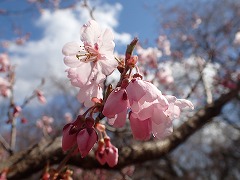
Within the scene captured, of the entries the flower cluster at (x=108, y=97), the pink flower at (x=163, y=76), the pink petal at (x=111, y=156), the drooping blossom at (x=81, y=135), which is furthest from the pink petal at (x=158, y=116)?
the pink flower at (x=163, y=76)

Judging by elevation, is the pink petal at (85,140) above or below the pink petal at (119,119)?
below

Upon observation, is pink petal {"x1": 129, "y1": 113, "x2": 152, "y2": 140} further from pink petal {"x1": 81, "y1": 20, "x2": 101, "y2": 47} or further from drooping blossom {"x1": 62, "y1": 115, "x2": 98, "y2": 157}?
pink petal {"x1": 81, "y1": 20, "x2": 101, "y2": 47}

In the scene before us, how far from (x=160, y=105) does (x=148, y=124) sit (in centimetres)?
7

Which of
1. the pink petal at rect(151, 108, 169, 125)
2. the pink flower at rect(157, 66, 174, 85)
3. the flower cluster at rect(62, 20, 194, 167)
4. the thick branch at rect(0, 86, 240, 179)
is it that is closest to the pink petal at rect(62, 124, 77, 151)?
the flower cluster at rect(62, 20, 194, 167)

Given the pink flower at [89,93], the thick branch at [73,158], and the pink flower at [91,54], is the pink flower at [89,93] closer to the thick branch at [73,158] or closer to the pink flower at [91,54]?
the pink flower at [91,54]

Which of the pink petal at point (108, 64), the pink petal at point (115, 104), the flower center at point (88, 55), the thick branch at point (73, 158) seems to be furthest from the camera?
the thick branch at point (73, 158)

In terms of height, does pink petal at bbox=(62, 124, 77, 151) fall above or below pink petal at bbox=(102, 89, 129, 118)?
below

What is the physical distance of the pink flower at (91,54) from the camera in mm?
963

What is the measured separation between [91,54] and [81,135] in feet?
1.06

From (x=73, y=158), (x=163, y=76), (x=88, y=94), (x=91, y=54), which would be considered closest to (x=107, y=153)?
(x=88, y=94)

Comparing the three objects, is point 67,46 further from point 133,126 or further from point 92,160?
point 92,160

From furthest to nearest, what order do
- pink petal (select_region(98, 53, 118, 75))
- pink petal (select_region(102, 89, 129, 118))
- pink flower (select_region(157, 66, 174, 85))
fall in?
1. pink flower (select_region(157, 66, 174, 85))
2. pink petal (select_region(98, 53, 118, 75))
3. pink petal (select_region(102, 89, 129, 118))

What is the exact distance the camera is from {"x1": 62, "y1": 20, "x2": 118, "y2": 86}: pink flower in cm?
96

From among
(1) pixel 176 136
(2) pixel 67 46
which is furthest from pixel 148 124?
(1) pixel 176 136
